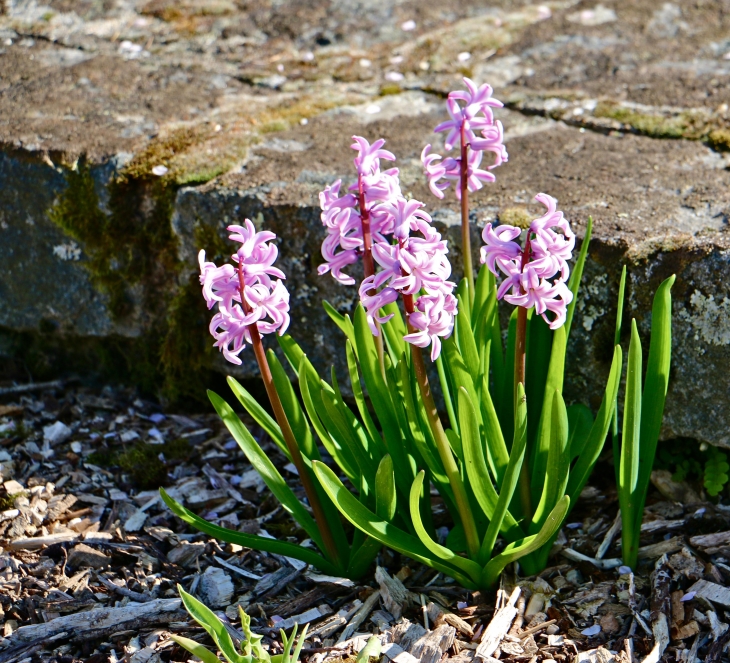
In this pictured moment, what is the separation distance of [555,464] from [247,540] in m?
0.77

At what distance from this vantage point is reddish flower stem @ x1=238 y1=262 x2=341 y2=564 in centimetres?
179

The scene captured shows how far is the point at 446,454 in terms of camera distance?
1864 millimetres

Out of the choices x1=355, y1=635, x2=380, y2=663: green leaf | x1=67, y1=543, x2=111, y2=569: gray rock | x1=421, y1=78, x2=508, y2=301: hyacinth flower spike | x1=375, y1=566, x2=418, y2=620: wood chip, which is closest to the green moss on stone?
x1=421, y1=78, x2=508, y2=301: hyacinth flower spike

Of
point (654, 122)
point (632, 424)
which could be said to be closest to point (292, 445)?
point (632, 424)

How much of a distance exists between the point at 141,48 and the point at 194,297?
151cm

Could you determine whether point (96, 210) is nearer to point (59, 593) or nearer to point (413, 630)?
point (59, 593)

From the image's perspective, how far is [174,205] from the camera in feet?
8.95

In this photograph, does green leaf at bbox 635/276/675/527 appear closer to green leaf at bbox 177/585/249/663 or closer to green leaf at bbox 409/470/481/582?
green leaf at bbox 409/470/481/582

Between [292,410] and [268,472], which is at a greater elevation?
[292,410]

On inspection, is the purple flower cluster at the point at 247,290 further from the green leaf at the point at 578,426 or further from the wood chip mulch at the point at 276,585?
the green leaf at the point at 578,426

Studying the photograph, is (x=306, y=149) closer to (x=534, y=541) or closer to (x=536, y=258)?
(x=536, y=258)

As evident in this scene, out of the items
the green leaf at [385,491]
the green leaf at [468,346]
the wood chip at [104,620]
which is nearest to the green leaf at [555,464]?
the green leaf at [468,346]

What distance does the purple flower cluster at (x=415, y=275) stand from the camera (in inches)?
60.8

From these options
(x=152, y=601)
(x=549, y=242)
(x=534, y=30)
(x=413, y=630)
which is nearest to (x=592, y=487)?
(x=413, y=630)
